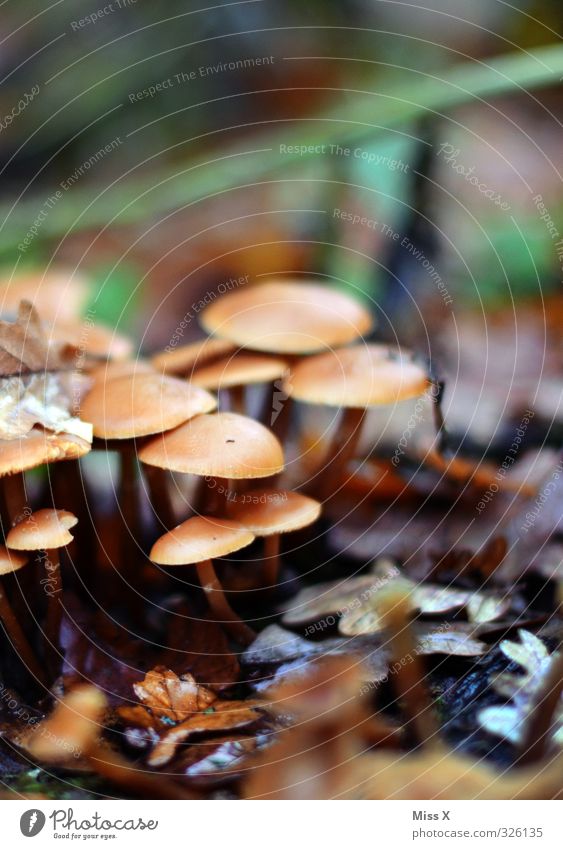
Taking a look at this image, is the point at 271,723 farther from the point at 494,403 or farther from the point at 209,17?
the point at 209,17

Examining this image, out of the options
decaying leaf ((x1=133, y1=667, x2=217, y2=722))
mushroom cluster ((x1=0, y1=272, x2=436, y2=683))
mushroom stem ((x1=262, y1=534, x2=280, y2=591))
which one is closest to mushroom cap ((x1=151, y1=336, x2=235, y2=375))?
mushroom cluster ((x1=0, y1=272, x2=436, y2=683))

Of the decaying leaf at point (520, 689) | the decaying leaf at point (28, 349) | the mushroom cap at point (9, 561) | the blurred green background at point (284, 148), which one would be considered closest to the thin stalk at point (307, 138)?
the blurred green background at point (284, 148)

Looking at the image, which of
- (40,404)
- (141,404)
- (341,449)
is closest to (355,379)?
(341,449)

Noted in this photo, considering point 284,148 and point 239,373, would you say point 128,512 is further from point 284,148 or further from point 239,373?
point 284,148

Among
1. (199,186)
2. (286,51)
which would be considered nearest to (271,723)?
(199,186)

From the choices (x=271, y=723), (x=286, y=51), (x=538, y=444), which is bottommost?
(x=271, y=723)

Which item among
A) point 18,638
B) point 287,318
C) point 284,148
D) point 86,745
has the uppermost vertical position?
point 284,148
